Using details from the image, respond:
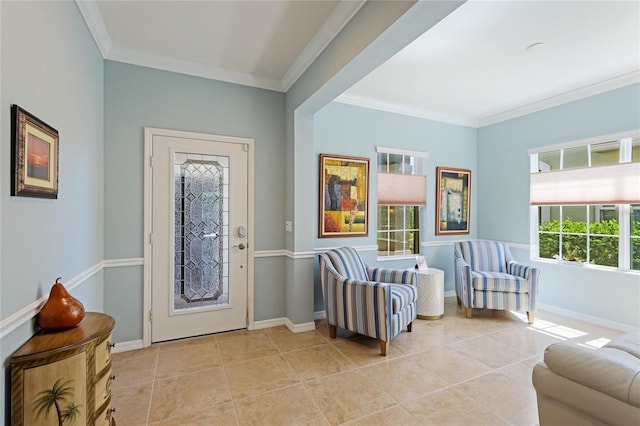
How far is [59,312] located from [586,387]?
2.55 meters

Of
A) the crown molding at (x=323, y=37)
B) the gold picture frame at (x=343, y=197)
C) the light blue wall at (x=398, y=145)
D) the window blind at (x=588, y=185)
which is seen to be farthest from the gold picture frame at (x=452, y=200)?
the crown molding at (x=323, y=37)

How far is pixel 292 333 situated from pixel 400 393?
1409mm

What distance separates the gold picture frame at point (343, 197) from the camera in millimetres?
3770

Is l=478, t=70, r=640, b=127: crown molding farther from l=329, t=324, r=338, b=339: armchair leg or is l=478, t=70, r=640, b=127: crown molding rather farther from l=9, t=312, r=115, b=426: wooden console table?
l=9, t=312, r=115, b=426: wooden console table

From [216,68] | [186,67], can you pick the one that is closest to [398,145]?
[216,68]

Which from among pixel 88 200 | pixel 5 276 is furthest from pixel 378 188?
pixel 5 276

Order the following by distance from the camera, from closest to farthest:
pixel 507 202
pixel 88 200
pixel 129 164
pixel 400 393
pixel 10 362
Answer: pixel 10 362 < pixel 400 393 < pixel 88 200 < pixel 129 164 < pixel 507 202

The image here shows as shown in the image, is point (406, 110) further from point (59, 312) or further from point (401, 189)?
point (59, 312)

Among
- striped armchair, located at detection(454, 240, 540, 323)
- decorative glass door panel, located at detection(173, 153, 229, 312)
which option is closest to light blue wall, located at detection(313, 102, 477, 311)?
striped armchair, located at detection(454, 240, 540, 323)

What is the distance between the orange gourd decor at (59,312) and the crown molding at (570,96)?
210 inches

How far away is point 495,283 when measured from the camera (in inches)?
145

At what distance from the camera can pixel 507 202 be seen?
4.57 m

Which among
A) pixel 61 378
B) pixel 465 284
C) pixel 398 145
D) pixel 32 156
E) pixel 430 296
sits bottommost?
pixel 430 296

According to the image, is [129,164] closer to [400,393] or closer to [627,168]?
[400,393]
